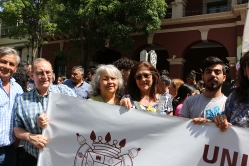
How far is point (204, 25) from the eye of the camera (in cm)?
1345

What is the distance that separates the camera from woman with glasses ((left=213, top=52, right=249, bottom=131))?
6.91 ft

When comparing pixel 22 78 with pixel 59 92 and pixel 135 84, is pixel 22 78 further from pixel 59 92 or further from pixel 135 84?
pixel 135 84

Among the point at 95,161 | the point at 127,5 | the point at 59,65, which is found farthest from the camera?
the point at 59,65

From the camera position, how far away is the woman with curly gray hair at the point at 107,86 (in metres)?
2.73

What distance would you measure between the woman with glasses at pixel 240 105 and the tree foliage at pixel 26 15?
40.8ft

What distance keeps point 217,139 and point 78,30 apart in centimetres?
1191

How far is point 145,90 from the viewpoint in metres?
2.78

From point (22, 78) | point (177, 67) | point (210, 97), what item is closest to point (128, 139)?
point (210, 97)

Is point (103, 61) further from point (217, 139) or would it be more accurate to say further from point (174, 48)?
point (217, 139)

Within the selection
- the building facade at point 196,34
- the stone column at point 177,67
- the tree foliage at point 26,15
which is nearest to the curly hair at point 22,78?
the building facade at point 196,34

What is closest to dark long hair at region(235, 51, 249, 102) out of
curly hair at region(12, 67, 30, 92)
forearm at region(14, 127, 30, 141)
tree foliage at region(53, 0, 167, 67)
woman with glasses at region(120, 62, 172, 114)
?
woman with glasses at region(120, 62, 172, 114)

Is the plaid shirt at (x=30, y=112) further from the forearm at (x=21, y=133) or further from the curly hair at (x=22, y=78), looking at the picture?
the curly hair at (x=22, y=78)

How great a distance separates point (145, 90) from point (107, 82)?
402mm

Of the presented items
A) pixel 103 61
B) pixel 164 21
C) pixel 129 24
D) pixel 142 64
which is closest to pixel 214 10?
pixel 164 21
